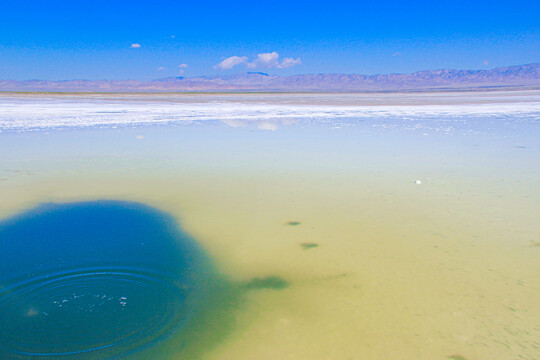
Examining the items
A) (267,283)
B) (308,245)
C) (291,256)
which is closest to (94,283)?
(267,283)

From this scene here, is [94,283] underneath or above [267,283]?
above

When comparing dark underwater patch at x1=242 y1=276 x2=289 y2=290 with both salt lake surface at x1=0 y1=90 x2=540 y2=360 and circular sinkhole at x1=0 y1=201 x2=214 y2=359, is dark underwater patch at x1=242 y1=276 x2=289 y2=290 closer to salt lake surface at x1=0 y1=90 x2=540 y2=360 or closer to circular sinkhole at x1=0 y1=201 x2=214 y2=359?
salt lake surface at x1=0 y1=90 x2=540 y2=360

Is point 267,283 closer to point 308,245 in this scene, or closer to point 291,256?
point 291,256

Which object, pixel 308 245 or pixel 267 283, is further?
pixel 308 245

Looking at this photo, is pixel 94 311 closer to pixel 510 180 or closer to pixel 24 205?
pixel 24 205

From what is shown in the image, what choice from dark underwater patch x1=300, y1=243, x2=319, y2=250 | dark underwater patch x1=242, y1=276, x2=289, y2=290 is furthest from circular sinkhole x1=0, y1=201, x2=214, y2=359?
dark underwater patch x1=300, y1=243, x2=319, y2=250

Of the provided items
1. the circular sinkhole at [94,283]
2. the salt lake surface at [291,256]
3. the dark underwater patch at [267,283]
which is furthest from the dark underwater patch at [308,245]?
the circular sinkhole at [94,283]
